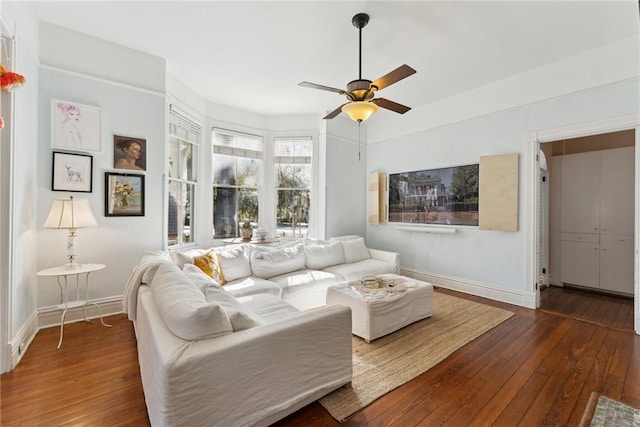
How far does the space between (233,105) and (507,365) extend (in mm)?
5064

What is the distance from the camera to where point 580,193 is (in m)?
4.46

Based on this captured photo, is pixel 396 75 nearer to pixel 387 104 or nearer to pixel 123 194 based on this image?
pixel 387 104

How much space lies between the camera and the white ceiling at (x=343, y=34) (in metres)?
2.54

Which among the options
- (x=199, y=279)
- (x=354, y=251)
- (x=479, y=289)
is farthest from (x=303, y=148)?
(x=479, y=289)

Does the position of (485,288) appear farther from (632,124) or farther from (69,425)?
(69,425)

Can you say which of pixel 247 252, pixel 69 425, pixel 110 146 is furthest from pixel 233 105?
pixel 69 425

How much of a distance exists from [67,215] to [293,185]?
10.9 ft

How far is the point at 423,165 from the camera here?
4.86 m

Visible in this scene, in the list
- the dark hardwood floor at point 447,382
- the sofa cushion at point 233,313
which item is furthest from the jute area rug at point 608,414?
the sofa cushion at point 233,313

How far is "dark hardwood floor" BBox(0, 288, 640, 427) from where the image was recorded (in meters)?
1.74

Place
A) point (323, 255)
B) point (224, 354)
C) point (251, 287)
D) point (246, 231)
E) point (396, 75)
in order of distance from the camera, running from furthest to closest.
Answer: point (246, 231) → point (323, 255) → point (251, 287) → point (396, 75) → point (224, 354)

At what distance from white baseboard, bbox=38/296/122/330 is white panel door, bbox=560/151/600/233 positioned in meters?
6.72

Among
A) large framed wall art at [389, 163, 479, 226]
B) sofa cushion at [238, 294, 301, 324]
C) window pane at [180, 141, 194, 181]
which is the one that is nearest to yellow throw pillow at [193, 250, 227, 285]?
sofa cushion at [238, 294, 301, 324]

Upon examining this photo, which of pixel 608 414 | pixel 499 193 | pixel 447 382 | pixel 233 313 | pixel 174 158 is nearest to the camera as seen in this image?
pixel 233 313
